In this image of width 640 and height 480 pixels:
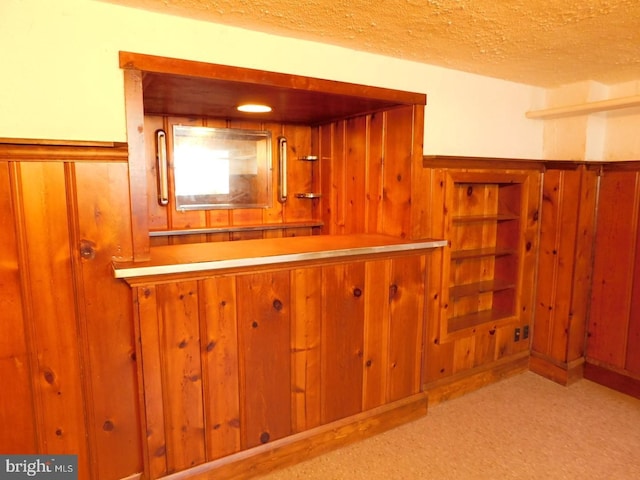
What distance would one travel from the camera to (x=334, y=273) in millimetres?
2074

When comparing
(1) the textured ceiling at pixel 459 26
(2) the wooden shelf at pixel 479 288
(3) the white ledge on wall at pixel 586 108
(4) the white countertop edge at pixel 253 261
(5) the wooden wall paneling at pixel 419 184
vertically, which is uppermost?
(1) the textured ceiling at pixel 459 26

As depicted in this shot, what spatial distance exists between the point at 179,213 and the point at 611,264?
2757 mm

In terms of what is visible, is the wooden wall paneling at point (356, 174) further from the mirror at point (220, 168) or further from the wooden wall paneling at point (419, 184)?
the mirror at point (220, 168)

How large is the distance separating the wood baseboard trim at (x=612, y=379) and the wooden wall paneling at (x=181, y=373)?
2556 millimetres

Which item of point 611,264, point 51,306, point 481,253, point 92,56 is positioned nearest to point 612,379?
point 611,264

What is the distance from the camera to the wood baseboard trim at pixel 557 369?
285 cm

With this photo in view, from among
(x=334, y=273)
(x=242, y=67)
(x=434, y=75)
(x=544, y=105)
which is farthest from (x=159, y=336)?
(x=544, y=105)

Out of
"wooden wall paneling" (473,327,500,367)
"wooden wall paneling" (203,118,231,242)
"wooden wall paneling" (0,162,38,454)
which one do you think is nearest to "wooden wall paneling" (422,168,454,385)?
"wooden wall paneling" (473,327,500,367)

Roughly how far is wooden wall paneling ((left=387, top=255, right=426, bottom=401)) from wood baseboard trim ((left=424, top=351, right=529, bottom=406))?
0.24m

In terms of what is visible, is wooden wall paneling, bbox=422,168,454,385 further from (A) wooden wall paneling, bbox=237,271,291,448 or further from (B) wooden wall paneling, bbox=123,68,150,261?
(B) wooden wall paneling, bbox=123,68,150,261

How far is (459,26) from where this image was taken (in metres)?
1.78

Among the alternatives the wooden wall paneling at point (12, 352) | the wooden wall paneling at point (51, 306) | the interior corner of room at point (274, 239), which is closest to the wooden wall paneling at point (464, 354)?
the interior corner of room at point (274, 239)

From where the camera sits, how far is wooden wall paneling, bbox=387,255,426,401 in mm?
2291

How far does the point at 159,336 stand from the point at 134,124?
Result: 0.83 metres
